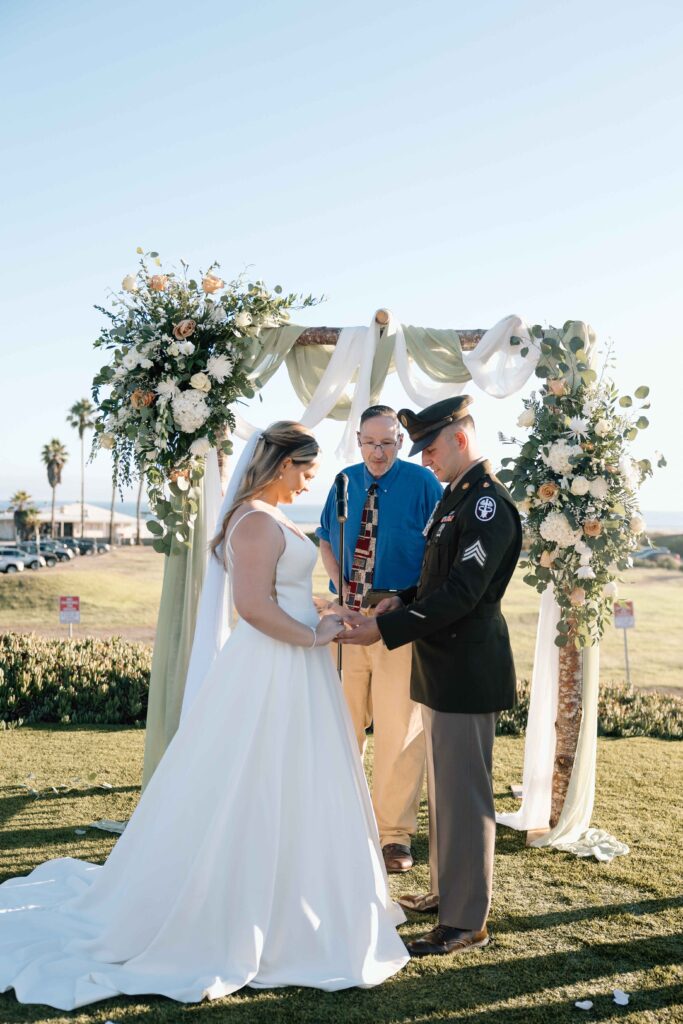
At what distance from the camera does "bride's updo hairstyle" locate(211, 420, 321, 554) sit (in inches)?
149

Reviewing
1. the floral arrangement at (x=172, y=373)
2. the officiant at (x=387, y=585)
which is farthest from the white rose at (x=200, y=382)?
the officiant at (x=387, y=585)

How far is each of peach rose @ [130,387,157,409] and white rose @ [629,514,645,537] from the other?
307 cm

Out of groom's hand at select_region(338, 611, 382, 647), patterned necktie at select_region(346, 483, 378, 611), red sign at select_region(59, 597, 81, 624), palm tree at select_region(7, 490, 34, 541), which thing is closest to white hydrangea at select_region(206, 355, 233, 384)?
patterned necktie at select_region(346, 483, 378, 611)

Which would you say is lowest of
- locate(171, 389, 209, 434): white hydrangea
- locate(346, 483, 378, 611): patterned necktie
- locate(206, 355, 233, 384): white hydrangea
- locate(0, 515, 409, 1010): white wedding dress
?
locate(0, 515, 409, 1010): white wedding dress

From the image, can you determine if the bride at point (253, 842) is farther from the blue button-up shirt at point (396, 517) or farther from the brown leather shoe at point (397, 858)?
the blue button-up shirt at point (396, 517)

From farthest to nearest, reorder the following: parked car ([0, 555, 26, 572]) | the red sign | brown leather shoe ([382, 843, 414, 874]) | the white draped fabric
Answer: parked car ([0, 555, 26, 572]) < the red sign < the white draped fabric < brown leather shoe ([382, 843, 414, 874])

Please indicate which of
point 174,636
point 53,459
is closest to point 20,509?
point 53,459

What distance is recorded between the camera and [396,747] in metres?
5.37

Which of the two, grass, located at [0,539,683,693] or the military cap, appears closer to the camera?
the military cap

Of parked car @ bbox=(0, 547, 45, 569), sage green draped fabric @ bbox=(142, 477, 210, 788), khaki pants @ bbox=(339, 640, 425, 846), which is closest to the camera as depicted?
khaki pants @ bbox=(339, 640, 425, 846)

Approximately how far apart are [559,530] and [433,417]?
60.0 inches

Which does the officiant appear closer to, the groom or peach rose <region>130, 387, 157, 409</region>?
the groom

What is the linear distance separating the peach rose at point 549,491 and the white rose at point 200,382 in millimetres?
2158

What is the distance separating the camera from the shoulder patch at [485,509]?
3.88 metres
